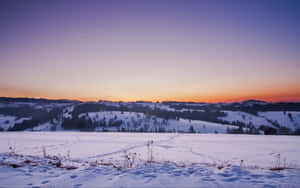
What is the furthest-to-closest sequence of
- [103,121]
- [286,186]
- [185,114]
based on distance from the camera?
1. [185,114]
2. [103,121]
3. [286,186]

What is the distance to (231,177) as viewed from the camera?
5.58 metres

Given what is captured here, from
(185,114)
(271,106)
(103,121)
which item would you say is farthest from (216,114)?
(103,121)

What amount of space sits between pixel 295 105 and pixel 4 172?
247 m

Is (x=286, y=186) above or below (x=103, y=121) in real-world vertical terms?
above

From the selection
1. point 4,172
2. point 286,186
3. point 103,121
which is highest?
point 286,186

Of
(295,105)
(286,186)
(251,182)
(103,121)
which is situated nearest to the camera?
(286,186)

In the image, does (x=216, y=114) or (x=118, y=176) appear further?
(x=216, y=114)

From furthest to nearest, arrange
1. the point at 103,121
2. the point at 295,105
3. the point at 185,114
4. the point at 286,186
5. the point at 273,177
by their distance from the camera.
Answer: the point at 295,105
the point at 185,114
the point at 103,121
the point at 273,177
the point at 286,186

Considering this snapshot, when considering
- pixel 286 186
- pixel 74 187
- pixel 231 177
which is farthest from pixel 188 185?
pixel 74 187

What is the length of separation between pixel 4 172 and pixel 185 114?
14285 cm

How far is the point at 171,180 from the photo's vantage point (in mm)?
5355

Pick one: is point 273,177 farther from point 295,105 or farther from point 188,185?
point 295,105

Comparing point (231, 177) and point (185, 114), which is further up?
point (231, 177)

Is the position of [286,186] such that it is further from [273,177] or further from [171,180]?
[171,180]
